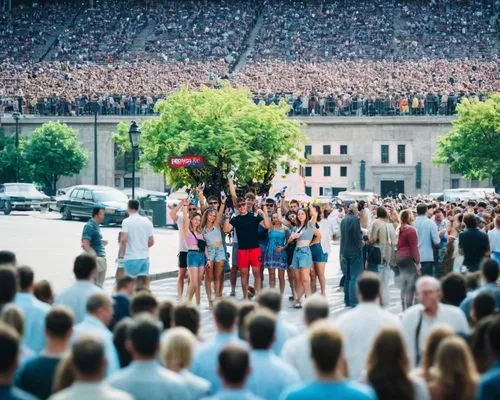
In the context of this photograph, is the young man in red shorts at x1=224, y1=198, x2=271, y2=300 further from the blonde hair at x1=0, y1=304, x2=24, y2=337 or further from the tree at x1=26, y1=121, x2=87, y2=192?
the tree at x1=26, y1=121, x2=87, y2=192

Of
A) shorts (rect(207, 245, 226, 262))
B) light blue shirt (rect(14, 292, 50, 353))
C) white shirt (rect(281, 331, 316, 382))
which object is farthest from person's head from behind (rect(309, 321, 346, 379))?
shorts (rect(207, 245, 226, 262))

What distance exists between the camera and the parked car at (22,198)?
53.7 meters

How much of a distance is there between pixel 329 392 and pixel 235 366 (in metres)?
0.56

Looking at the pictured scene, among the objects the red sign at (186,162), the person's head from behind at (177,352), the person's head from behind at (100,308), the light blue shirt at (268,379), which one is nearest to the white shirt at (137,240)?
the person's head from behind at (100,308)

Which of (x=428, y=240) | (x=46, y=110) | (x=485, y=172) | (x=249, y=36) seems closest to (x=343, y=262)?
(x=428, y=240)

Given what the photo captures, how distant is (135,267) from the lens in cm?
1778

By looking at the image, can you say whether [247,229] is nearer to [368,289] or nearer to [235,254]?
[235,254]

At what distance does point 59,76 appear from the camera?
7362cm

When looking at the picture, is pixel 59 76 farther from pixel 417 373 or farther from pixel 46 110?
pixel 417 373

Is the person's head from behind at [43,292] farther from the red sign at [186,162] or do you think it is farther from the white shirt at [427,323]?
the red sign at [186,162]

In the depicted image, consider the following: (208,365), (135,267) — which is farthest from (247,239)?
(208,365)

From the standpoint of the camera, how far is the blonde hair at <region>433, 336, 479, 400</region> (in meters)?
7.41

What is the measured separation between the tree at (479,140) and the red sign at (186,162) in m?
30.0

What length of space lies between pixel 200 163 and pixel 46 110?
4419 cm
